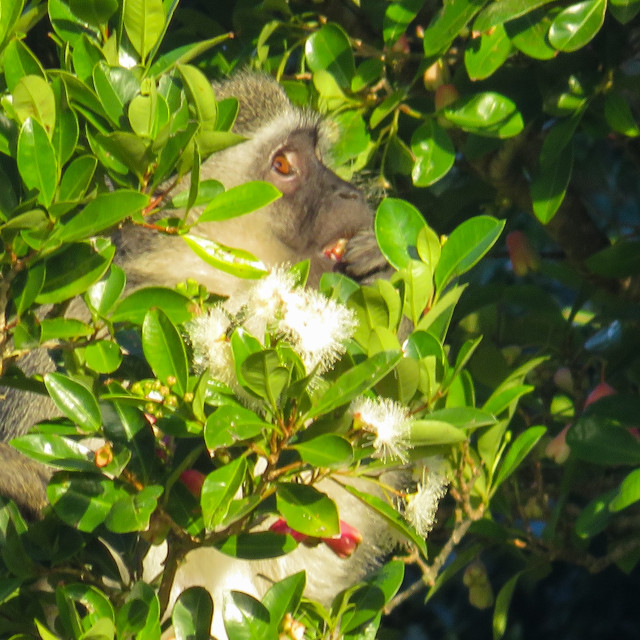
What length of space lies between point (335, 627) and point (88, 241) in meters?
0.53

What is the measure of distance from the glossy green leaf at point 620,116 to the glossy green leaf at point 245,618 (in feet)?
3.63

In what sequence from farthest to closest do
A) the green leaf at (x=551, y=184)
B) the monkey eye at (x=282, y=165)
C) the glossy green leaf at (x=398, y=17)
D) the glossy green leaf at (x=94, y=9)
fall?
the monkey eye at (x=282, y=165) < the green leaf at (x=551, y=184) < the glossy green leaf at (x=398, y=17) < the glossy green leaf at (x=94, y=9)

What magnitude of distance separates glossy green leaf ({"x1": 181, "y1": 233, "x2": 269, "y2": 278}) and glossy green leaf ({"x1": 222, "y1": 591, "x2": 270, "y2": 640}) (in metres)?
0.35

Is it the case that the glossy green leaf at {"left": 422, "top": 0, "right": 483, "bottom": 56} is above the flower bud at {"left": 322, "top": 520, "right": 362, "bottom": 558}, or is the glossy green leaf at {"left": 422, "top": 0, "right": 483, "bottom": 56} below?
above

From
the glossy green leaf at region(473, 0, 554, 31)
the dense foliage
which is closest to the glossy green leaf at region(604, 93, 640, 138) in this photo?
the dense foliage

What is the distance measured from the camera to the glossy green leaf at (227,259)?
123 cm

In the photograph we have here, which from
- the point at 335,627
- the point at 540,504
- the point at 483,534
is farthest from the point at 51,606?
the point at 540,504

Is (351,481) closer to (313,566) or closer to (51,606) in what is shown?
(313,566)

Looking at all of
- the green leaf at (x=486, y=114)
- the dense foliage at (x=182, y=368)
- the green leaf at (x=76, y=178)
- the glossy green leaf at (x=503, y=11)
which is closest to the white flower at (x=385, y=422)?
the dense foliage at (x=182, y=368)

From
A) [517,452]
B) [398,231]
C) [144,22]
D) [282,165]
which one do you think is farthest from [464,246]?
[282,165]

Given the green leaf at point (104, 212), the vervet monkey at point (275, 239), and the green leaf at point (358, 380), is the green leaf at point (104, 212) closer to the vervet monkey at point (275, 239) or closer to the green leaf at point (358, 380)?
the green leaf at point (358, 380)

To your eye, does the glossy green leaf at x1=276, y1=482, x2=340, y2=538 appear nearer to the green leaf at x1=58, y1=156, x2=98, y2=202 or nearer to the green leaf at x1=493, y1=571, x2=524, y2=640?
the green leaf at x1=58, y1=156, x2=98, y2=202

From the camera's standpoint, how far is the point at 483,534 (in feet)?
6.42

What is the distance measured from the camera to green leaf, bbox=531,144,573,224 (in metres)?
1.89
